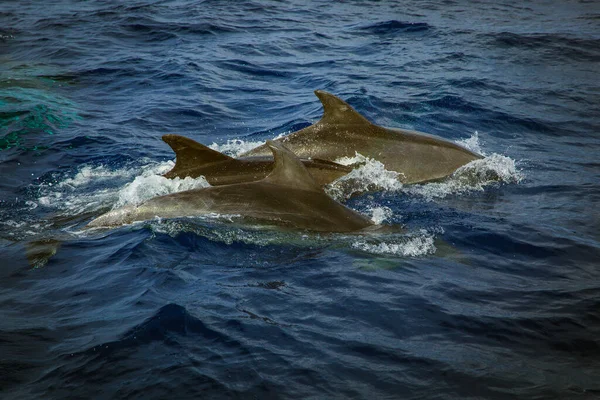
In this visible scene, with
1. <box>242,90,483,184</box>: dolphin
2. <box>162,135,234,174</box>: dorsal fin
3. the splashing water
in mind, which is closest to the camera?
<box>162,135,234,174</box>: dorsal fin

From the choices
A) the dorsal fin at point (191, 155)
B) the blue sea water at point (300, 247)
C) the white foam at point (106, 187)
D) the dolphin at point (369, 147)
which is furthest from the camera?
the dolphin at point (369, 147)

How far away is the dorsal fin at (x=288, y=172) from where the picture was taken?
28.6 feet

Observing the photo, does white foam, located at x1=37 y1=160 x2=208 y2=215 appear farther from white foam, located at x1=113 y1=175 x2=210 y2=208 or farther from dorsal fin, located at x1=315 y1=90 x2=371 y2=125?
dorsal fin, located at x1=315 y1=90 x2=371 y2=125

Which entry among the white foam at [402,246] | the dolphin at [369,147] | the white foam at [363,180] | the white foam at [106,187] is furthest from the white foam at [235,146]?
the white foam at [402,246]

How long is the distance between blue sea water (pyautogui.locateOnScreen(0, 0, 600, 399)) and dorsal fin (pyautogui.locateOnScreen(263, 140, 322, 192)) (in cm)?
72

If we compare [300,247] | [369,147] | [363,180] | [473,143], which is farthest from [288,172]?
[473,143]

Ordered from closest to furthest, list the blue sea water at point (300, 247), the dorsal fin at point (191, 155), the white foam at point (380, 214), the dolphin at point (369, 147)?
the blue sea water at point (300, 247) → the white foam at point (380, 214) → the dorsal fin at point (191, 155) → the dolphin at point (369, 147)

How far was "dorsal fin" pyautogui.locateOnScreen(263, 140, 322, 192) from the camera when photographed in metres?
8.71

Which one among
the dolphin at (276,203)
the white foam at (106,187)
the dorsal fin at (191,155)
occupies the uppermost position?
the dorsal fin at (191,155)

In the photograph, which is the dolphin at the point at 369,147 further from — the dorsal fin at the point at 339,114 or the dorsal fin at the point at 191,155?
the dorsal fin at the point at 191,155

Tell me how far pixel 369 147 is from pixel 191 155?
129 inches

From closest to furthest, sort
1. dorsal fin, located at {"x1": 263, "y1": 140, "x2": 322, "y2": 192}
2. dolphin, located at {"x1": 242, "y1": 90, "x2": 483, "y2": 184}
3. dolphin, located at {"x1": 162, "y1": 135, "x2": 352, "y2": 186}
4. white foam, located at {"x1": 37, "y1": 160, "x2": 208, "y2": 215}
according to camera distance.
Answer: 1. dorsal fin, located at {"x1": 263, "y1": 140, "x2": 322, "y2": 192}
2. dolphin, located at {"x1": 162, "y1": 135, "x2": 352, "y2": 186}
3. white foam, located at {"x1": 37, "y1": 160, "x2": 208, "y2": 215}
4. dolphin, located at {"x1": 242, "y1": 90, "x2": 483, "y2": 184}

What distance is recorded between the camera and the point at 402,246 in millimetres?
8594

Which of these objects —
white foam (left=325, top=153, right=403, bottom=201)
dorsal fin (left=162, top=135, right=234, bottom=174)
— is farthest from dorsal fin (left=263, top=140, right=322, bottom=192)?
white foam (left=325, top=153, right=403, bottom=201)
